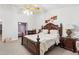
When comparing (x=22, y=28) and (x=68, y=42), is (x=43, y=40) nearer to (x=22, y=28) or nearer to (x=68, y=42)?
(x=22, y=28)

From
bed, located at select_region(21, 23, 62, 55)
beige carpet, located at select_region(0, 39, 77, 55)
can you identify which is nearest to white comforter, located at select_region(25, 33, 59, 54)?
bed, located at select_region(21, 23, 62, 55)

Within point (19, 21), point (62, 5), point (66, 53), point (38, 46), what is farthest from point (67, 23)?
point (19, 21)

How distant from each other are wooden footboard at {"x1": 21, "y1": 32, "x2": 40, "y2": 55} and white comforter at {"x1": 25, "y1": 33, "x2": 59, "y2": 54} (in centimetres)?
8

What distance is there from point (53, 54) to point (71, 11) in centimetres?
106

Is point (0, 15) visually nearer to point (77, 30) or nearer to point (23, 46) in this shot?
point (23, 46)

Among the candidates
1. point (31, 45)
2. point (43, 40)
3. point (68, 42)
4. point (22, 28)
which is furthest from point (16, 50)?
point (68, 42)

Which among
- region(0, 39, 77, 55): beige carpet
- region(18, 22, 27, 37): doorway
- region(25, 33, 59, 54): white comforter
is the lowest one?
region(0, 39, 77, 55): beige carpet

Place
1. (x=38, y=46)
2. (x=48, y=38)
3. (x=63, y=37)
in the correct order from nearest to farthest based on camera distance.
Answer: (x=38, y=46), (x=48, y=38), (x=63, y=37)

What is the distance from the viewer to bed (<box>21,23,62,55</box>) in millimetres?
2229

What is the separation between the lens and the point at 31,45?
239 centimetres

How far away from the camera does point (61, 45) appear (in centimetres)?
250

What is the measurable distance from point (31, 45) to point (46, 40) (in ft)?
1.23

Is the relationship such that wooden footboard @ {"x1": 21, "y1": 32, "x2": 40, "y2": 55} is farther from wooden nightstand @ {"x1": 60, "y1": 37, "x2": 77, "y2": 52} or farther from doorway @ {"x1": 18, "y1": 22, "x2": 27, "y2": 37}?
wooden nightstand @ {"x1": 60, "y1": 37, "x2": 77, "y2": 52}

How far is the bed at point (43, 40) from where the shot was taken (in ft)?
7.31
